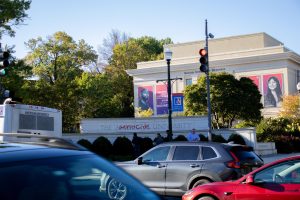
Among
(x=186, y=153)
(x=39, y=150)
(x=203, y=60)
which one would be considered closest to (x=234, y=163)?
(x=186, y=153)

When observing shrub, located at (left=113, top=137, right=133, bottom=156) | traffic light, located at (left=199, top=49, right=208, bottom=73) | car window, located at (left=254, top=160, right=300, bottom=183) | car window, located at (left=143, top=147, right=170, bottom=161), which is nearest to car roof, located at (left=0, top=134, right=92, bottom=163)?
car window, located at (left=254, top=160, right=300, bottom=183)

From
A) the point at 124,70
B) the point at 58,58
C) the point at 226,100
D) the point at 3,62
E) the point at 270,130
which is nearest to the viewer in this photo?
the point at 3,62

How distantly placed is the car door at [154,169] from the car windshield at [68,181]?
7902 mm

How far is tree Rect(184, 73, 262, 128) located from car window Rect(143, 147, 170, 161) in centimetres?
3875

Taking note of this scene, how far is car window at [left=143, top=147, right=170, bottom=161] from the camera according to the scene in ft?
40.8

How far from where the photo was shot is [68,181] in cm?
386

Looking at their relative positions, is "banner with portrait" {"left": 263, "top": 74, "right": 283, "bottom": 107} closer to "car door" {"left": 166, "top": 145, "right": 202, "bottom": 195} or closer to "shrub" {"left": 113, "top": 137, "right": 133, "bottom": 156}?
"shrub" {"left": 113, "top": 137, "right": 133, "bottom": 156}

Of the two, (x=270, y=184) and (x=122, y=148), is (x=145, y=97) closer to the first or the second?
(x=122, y=148)

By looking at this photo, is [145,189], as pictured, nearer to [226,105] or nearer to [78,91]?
[78,91]

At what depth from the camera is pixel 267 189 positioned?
770 cm

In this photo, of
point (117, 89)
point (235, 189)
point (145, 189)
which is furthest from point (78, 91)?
point (145, 189)

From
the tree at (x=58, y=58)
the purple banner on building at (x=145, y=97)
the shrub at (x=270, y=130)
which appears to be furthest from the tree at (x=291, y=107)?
the tree at (x=58, y=58)

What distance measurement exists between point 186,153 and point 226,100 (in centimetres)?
3938

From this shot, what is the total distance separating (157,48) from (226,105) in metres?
48.6
